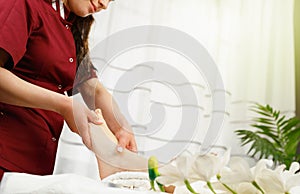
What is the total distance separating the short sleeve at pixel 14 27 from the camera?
3.32 feet

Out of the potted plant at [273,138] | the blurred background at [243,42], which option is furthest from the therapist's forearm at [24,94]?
the potted plant at [273,138]

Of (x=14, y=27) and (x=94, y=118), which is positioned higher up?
(x=14, y=27)

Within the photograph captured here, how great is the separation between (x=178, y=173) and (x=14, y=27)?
64 centimetres

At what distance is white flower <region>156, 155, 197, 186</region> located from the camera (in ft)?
1.68

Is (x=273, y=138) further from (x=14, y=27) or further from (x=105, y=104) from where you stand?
(x=14, y=27)

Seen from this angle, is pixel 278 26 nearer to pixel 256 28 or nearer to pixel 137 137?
pixel 256 28

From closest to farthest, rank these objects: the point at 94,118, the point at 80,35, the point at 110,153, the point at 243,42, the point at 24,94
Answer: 1. the point at 110,153
2. the point at 94,118
3. the point at 24,94
4. the point at 80,35
5. the point at 243,42

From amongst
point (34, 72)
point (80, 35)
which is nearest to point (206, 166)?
point (34, 72)

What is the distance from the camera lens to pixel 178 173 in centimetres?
52

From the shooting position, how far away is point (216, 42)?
8.26 feet

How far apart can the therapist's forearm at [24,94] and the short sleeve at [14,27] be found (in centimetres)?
4

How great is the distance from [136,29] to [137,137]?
0.20m

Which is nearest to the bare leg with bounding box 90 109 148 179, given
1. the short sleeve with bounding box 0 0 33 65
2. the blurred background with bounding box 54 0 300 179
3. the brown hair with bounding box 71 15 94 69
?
the short sleeve with bounding box 0 0 33 65

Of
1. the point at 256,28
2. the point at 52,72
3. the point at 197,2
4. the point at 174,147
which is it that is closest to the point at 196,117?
the point at 174,147
